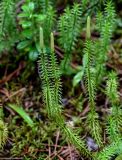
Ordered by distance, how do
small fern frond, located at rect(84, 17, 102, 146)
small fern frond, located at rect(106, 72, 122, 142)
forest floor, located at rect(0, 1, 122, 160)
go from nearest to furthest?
small fern frond, located at rect(84, 17, 102, 146) < small fern frond, located at rect(106, 72, 122, 142) < forest floor, located at rect(0, 1, 122, 160)

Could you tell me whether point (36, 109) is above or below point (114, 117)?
below

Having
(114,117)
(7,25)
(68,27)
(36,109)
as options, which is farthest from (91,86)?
(7,25)

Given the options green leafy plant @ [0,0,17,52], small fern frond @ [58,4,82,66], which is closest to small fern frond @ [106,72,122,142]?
small fern frond @ [58,4,82,66]

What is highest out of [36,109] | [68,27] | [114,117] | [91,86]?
[68,27]

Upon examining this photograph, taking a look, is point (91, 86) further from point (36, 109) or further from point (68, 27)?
point (36, 109)

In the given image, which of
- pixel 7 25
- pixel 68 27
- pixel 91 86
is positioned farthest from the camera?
Answer: pixel 7 25

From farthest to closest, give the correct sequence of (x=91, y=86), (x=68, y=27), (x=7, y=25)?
1. (x=7, y=25)
2. (x=68, y=27)
3. (x=91, y=86)

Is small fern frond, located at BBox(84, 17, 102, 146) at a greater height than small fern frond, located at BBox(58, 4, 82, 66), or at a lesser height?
lesser

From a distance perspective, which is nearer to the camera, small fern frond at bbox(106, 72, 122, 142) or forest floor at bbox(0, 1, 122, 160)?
small fern frond at bbox(106, 72, 122, 142)

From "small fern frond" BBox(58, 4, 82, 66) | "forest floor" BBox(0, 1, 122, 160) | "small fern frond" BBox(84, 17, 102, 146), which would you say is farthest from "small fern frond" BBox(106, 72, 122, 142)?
"small fern frond" BBox(58, 4, 82, 66)

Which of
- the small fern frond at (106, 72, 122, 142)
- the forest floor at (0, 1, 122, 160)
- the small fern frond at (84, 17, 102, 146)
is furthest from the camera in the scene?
the forest floor at (0, 1, 122, 160)

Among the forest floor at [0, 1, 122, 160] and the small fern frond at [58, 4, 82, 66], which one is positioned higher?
the small fern frond at [58, 4, 82, 66]

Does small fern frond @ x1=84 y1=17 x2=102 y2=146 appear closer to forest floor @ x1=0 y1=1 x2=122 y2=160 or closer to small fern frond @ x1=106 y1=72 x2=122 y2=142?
small fern frond @ x1=106 y1=72 x2=122 y2=142
